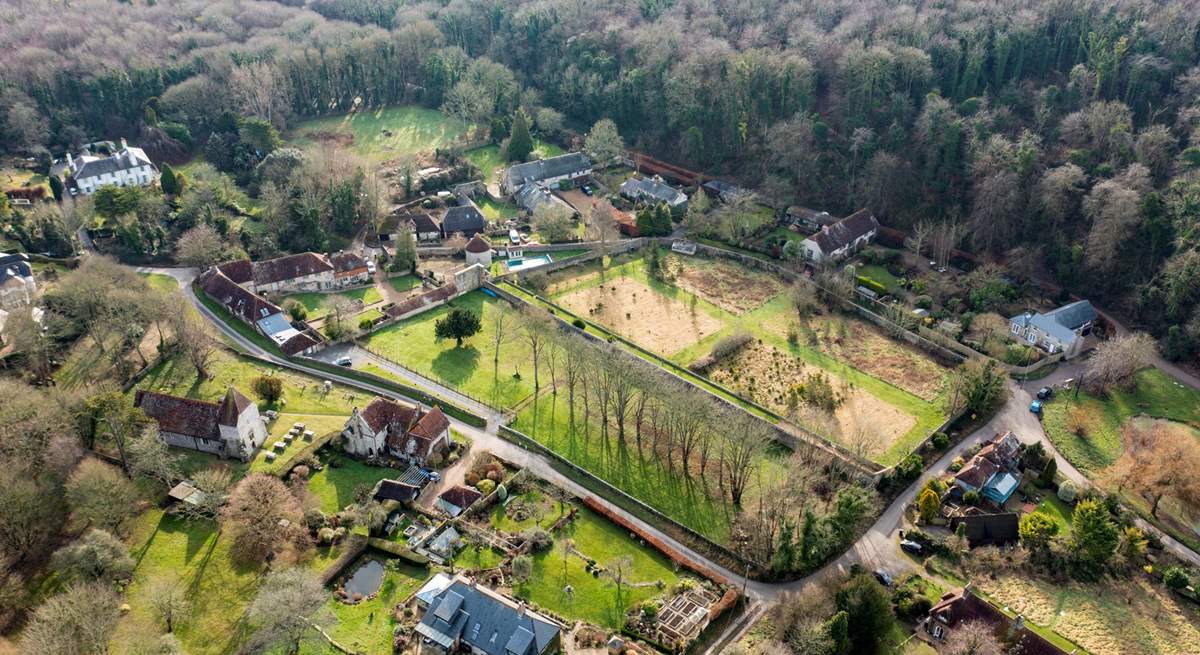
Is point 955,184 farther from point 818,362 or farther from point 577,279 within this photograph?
point 577,279

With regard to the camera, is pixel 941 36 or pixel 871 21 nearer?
pixel 941 36

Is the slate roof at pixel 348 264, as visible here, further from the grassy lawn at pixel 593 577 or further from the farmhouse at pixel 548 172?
the grassy lawn at pixel 593 577

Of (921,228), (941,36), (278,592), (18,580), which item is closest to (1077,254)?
(921,228)

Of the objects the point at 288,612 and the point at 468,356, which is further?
the point at 468,356

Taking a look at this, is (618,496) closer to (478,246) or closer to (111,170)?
(478,246)

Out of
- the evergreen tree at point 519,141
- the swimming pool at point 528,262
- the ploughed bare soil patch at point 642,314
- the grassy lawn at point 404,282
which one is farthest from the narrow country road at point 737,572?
the evergreen tree at point 519,141

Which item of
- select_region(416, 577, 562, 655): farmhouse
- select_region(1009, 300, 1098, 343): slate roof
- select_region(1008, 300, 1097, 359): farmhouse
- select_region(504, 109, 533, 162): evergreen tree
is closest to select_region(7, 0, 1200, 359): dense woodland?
select_region(1009, 300, 1098, 343): slate roof

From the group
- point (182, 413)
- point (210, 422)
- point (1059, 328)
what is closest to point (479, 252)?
point (210, 422)
